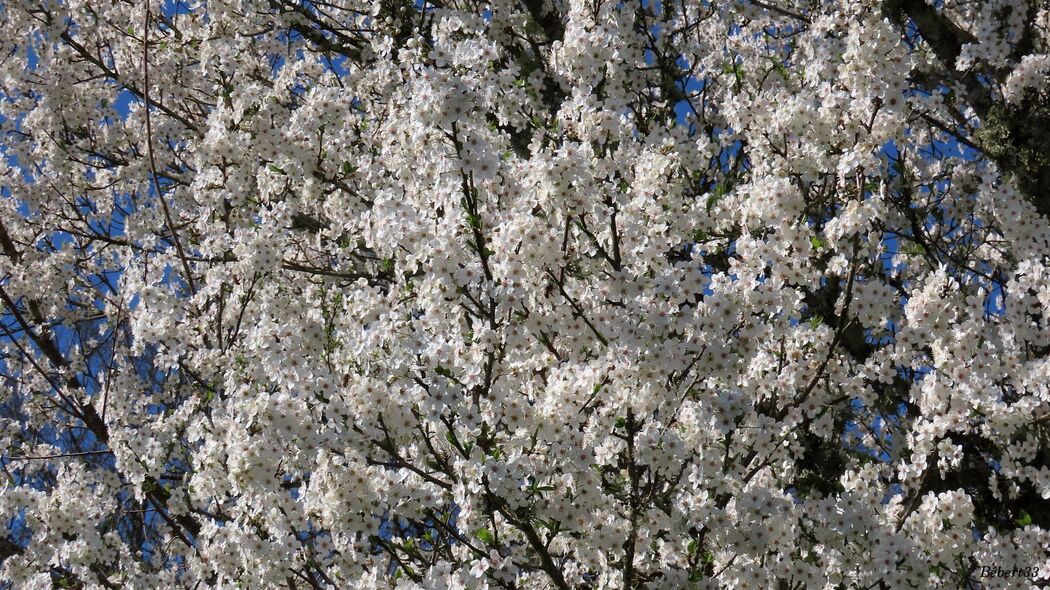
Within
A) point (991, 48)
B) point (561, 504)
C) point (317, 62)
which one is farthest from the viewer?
point (317, 62)

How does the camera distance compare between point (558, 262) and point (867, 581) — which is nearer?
point (558, 262)

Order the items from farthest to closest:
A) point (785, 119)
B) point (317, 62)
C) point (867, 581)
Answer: point (317, 62) → point (785, 119) → point (867, 581)

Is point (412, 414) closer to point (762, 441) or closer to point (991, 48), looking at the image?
point (762, 441)

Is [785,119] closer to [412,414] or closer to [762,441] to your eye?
[762,441]

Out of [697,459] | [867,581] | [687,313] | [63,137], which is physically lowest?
[867,581]

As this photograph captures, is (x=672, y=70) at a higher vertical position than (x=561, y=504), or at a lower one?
higher

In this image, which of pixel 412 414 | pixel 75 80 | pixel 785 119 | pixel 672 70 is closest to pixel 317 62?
pixel 75 80
